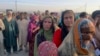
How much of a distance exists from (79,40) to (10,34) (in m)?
8.00

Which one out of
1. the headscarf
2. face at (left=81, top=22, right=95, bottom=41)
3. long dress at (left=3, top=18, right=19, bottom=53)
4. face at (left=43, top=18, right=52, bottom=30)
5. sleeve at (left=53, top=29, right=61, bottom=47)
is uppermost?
face at (left=81, top=22, right=95, bottom=41)

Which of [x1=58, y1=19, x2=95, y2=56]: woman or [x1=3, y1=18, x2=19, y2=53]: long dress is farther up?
[x1=58, y1=19, x2=95, y2=56]: woman

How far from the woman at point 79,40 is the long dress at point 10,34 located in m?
7.38

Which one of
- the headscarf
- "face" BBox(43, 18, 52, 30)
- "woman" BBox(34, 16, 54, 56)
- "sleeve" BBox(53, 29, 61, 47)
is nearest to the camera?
the headscarf

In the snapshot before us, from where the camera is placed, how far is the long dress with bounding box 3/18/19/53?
32.0 feet

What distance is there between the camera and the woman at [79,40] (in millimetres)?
2316

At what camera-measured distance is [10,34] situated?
1014cm

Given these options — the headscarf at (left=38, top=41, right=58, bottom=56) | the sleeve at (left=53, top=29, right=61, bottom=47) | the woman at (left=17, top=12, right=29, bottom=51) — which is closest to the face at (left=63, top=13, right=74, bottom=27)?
the sleeve at (left=53, top=29, right=61, bottom=47)

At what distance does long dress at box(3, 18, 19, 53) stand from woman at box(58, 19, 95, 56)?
7.38 metres

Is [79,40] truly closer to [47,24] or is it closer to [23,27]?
[47,24]

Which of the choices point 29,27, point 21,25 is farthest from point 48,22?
point 21,25

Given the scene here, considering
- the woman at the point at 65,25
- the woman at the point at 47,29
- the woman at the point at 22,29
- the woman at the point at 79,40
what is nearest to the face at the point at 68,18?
the woman at the point at 65,25

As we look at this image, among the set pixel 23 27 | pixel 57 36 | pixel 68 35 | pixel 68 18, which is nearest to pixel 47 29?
pixel 57 36

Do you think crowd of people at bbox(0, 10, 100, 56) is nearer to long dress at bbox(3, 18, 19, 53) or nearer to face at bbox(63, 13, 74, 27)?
face at bbox(63, 13, 74, 27)
